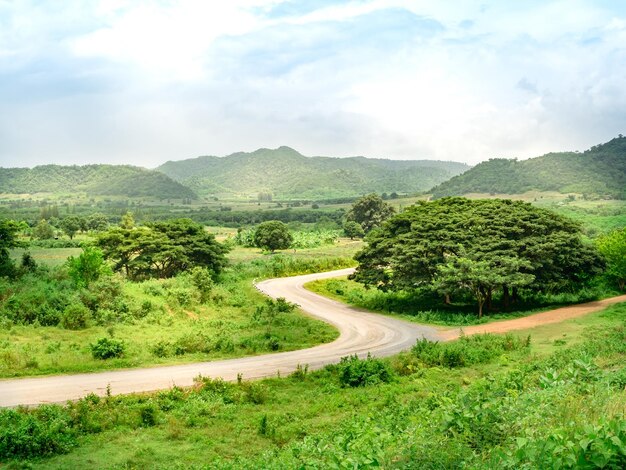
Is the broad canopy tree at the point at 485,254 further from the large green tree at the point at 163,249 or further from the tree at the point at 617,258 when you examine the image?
the large green tree at the point at 163,249

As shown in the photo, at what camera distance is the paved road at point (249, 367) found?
18734 mm

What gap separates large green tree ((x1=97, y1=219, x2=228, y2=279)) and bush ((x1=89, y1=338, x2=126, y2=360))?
2406 centimetres

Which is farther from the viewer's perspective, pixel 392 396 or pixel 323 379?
pixel 323 379

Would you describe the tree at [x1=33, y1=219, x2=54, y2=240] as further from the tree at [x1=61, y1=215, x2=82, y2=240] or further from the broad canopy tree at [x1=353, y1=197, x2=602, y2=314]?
the broad canopy tree at [x1=353, y1=197, x2=602, y2=314]

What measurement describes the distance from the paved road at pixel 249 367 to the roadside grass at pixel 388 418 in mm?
1923

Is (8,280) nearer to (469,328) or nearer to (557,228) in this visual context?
(469,328)

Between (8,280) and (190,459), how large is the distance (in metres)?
32.3

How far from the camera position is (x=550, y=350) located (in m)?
23.2

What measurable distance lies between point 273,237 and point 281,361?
5935cm

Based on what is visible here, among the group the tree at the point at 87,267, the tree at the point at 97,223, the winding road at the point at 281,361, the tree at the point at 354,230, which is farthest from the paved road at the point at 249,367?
the tree at the point at 97,223

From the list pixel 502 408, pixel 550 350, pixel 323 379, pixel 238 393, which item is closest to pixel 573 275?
pixel 550 350

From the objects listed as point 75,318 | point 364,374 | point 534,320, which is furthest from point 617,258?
point 75,318

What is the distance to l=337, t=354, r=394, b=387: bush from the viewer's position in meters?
19.8

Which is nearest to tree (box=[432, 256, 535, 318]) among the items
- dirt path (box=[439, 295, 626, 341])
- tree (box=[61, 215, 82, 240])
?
dirt path (box=[439, 295, 626, 341])
